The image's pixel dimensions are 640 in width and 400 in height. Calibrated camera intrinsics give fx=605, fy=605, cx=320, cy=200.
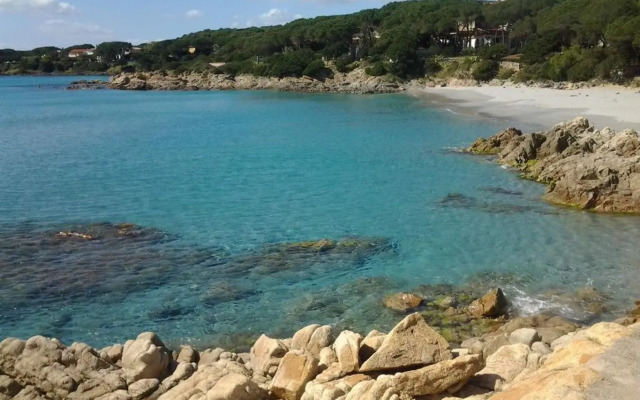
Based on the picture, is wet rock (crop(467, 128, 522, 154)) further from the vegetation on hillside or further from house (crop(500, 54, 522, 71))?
house (crop(500, 54, 522, 71))

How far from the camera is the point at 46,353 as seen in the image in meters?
10.1

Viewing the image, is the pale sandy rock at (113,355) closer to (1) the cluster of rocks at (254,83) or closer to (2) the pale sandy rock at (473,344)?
(2) the pale sandy rock at (473,344)

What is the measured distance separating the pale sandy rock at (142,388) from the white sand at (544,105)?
32854 mm

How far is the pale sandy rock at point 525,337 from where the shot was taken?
35.6 ft

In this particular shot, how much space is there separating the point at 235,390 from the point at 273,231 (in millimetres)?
12652

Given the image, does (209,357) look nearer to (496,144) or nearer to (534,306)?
(534,306)

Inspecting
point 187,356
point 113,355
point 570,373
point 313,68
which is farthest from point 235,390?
point 313,68

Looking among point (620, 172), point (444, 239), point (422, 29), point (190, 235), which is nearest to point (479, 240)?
point (444, 239)

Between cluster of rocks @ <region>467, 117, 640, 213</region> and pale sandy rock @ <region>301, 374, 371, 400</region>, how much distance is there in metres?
16.7

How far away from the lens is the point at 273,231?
68.9ft

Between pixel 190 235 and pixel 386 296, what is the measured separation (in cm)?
837

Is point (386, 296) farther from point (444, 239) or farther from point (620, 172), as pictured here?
point (620, 172)

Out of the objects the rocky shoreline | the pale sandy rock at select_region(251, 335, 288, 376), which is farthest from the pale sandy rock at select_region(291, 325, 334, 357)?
the pale sandy rock at select_region(251, 335, 288, 376)

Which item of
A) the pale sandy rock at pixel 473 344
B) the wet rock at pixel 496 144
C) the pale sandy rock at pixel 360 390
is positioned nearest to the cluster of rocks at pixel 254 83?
the wet rock at pixel 496 144
